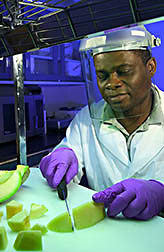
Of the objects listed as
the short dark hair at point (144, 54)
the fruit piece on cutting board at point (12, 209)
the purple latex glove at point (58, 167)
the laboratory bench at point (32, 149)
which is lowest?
the laboratory bench at point (32, 149)

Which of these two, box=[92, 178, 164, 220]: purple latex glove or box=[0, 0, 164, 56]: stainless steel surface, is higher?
box=[0, 0, 164, 56]: stainless steel surface

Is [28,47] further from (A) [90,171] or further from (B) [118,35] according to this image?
(A) [90,171]

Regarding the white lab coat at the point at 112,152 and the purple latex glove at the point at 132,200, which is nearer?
the purple latex glove at the point at 132,200

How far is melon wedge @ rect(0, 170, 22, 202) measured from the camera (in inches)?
25.5

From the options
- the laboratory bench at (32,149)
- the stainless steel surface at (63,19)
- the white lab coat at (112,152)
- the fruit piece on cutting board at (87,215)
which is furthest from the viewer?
the laboratory bench at (32,149)

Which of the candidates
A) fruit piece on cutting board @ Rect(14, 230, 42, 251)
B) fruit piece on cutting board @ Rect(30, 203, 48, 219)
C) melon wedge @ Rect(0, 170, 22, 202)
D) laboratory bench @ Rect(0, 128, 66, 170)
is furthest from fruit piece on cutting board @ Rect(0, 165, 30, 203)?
laboratory bench @ Rect(0, 128, 66, 170)

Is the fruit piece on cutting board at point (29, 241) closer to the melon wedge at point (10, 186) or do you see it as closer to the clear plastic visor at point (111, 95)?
the melon wedge at point (10, 186)

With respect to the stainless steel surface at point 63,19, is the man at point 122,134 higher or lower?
lower

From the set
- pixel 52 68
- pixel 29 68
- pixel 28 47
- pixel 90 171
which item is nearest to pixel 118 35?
pixel 28 47

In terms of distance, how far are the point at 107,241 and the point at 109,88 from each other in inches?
18.5

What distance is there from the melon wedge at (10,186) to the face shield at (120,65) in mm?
373

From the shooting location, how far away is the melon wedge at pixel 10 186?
0.65 m

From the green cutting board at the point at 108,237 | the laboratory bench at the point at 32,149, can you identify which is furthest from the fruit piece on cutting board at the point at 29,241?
the laboratory bench at the point at 32,149

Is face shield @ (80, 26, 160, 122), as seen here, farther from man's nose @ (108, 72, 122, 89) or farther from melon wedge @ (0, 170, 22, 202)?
melon wedge @ (0, 170, 22, 202)
